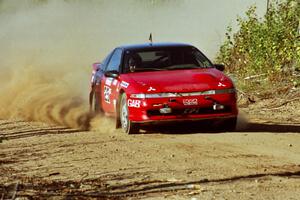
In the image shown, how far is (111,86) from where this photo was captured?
41.9 ft

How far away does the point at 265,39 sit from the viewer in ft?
57.8

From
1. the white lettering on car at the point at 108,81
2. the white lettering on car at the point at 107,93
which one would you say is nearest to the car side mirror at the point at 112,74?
the white lettering on car at the point at 108,81

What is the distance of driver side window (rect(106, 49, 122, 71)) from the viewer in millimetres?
12914

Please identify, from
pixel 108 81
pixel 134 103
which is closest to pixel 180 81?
pixel 134 103

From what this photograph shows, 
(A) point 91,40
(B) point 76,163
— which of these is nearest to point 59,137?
(B) point 76,163

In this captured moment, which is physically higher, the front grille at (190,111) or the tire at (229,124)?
the front grille at (190,111)

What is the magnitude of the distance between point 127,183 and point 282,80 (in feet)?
34.3

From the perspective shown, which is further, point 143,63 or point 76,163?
point 143,63

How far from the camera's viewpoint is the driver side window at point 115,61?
1291 centimetres

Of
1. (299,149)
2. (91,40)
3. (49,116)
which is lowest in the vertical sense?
(91,40)

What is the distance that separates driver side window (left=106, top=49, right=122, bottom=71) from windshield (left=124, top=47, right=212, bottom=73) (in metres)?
0.21

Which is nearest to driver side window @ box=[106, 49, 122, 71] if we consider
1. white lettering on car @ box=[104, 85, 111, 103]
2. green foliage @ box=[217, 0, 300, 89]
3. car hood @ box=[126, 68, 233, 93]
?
white lettering on car @ box=[104, 85, 111, 103]

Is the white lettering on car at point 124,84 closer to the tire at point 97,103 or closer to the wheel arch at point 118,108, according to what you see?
the wheel arch at point 118,108

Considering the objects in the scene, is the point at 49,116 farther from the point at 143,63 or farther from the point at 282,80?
the point at 282,80
